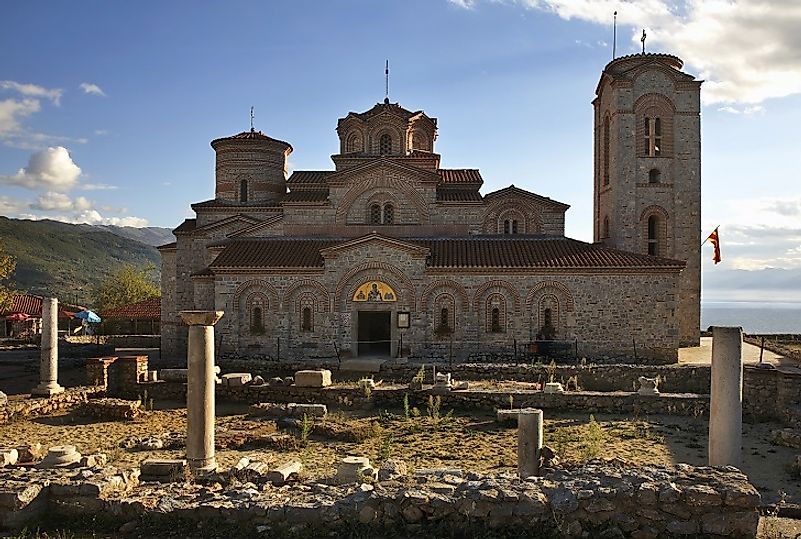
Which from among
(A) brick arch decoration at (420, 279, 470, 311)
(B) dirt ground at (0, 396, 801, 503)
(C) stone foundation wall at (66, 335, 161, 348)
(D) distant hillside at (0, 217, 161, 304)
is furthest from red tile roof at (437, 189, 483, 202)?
(D) distant hillside at (0, 217, 161, 304)

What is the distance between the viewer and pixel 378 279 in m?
22.5

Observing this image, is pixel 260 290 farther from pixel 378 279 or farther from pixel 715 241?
pixel 715 241

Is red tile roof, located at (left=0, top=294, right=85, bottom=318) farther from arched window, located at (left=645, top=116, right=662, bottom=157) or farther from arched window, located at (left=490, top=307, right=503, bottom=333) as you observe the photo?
arched window, located at (left=645, top=116, right=662, bottom=157)

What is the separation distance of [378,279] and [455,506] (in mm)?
16169

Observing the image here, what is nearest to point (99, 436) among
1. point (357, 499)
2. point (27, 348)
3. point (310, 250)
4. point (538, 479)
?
point (357, 499)

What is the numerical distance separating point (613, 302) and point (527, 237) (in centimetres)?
450

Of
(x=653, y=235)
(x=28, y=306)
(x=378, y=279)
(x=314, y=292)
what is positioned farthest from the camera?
(x=28, y=306)

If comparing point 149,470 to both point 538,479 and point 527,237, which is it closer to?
point 538,479

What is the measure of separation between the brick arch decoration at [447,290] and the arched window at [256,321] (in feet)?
18.6

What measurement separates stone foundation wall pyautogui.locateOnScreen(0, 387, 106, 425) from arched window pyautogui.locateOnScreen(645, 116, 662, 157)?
20670mm

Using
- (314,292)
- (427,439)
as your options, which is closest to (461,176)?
(314,292)

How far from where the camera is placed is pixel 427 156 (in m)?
26.9

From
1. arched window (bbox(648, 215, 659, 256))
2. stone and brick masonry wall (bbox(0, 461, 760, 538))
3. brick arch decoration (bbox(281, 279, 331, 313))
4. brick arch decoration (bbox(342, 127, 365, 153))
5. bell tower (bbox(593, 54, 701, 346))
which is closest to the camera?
stone and brick masonry wall (bbox(0, 461, 760, 538))

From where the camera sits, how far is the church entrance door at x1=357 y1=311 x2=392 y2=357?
A: 77.7ft
